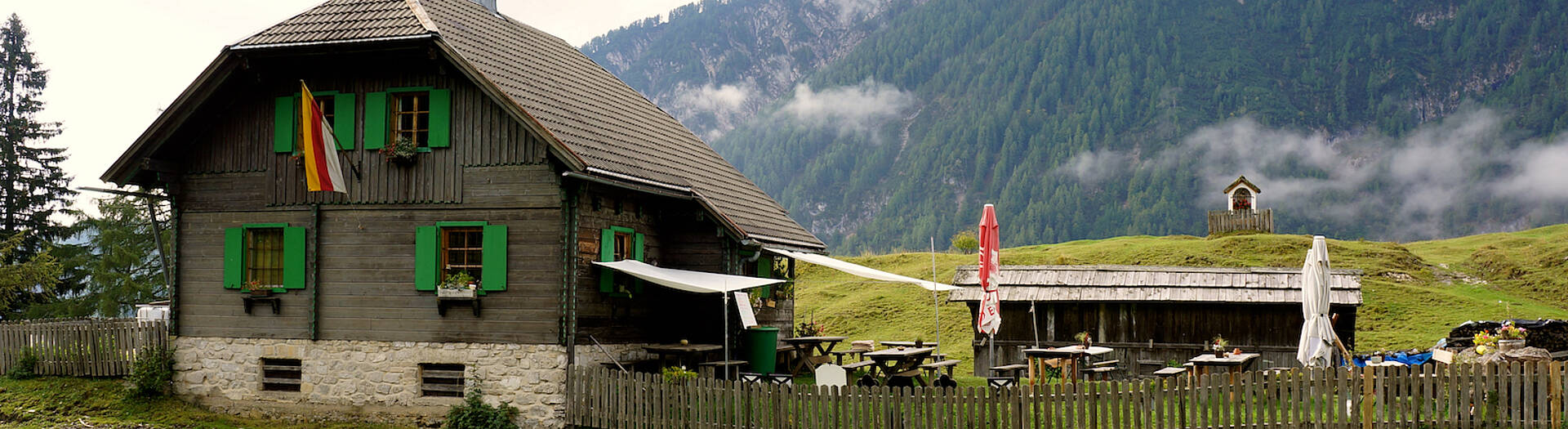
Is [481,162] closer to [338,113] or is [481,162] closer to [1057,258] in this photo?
[338,113]

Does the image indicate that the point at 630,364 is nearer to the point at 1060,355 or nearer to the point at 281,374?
the point at 281,374

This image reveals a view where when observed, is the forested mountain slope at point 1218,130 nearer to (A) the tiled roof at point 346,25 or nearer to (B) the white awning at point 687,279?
(B) the white awning at point 687,279

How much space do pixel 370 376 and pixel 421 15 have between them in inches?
207

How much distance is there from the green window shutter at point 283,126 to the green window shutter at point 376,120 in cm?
135

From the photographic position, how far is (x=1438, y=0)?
17662cm

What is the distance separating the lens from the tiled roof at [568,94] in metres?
17.5

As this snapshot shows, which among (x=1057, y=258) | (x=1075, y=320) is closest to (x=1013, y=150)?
(x=1057, y=258)

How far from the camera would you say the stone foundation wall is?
1661cm

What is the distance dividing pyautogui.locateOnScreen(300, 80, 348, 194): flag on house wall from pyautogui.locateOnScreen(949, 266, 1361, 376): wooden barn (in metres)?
12.0

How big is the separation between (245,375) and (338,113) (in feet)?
13.8

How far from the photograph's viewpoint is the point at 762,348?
65.9ft

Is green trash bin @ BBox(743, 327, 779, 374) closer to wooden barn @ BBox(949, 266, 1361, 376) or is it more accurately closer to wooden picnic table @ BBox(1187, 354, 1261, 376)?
wooden barn @ BBox(949, 266, 1361, 376)

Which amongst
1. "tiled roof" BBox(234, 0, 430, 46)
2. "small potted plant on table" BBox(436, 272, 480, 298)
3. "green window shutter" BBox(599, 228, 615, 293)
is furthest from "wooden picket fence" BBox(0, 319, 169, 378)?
"green window shutter" BBox(599, 228, 615, 293)

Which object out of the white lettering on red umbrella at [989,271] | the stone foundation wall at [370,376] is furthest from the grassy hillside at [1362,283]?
the stone foundation wall at [370,376]
